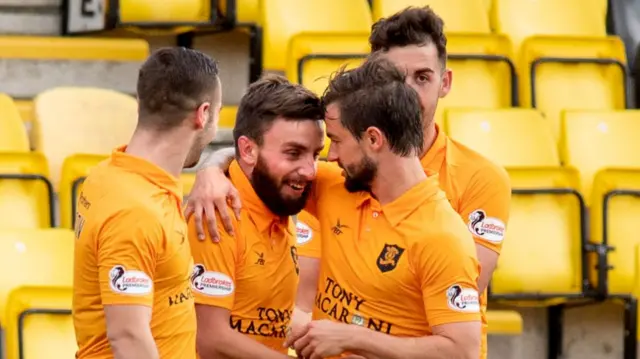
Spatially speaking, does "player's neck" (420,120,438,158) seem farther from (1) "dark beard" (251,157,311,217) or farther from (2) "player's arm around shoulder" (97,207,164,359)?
(2) "player's arm around shoulder" (97,207,164,359)

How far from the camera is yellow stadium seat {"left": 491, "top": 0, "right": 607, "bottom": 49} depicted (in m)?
7.57

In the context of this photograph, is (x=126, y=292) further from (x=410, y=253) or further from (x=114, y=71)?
(x=114, y=71)

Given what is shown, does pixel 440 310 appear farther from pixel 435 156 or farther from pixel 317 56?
pixel 317 56

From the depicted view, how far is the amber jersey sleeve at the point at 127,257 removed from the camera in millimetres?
3500

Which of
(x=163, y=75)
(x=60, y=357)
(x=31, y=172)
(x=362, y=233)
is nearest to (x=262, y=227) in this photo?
(x=362, y=233)

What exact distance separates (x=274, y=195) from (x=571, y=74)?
3509 mm

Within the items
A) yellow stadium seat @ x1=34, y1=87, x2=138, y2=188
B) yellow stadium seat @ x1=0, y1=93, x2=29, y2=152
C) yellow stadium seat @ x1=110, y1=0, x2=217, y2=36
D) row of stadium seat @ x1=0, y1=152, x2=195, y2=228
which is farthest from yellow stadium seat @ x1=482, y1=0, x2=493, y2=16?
yellow stadium seat @ x1=0, y1=93, x2=29, y2=152

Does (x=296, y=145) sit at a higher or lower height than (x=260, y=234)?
higher

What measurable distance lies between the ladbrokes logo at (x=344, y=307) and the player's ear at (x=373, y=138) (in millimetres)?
377

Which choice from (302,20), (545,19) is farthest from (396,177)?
(545,19)

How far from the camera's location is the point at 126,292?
11.5 feet

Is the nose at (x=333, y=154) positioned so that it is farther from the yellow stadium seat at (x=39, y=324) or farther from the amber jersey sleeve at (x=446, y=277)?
the yellow stadium seat at (x=39, y=324)

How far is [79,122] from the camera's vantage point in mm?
6434

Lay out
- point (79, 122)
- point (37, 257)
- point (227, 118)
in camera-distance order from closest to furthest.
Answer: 1. point (37, 257)
2. point (79, 122)
3. point (227, 118)
